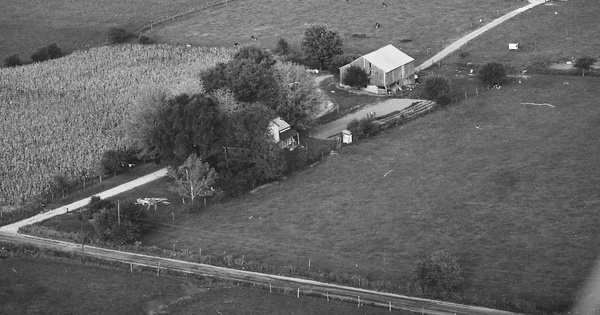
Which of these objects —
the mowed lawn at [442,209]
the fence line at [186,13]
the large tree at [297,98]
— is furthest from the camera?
the fence line at [186,13]

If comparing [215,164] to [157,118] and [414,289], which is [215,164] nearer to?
[157,118]

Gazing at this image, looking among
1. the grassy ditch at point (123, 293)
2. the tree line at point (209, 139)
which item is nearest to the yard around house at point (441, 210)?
the tree line at point (209, 139)

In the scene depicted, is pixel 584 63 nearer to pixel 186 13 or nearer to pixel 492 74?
pixel 492 74

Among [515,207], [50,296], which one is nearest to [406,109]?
[515,207]

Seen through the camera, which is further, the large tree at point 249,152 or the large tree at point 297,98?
the large tree at point 297,98

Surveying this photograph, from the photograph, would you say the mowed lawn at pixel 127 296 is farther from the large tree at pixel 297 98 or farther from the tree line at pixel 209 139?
the large tree at pixel 297 98

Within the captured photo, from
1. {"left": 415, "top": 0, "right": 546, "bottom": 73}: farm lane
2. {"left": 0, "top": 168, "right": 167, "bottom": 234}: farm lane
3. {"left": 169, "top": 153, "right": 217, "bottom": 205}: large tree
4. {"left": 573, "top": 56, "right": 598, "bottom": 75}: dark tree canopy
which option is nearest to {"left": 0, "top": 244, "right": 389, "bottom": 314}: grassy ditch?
{"left": 0, "top": 168, "right": 167, "bottom": 234}: farm lane
